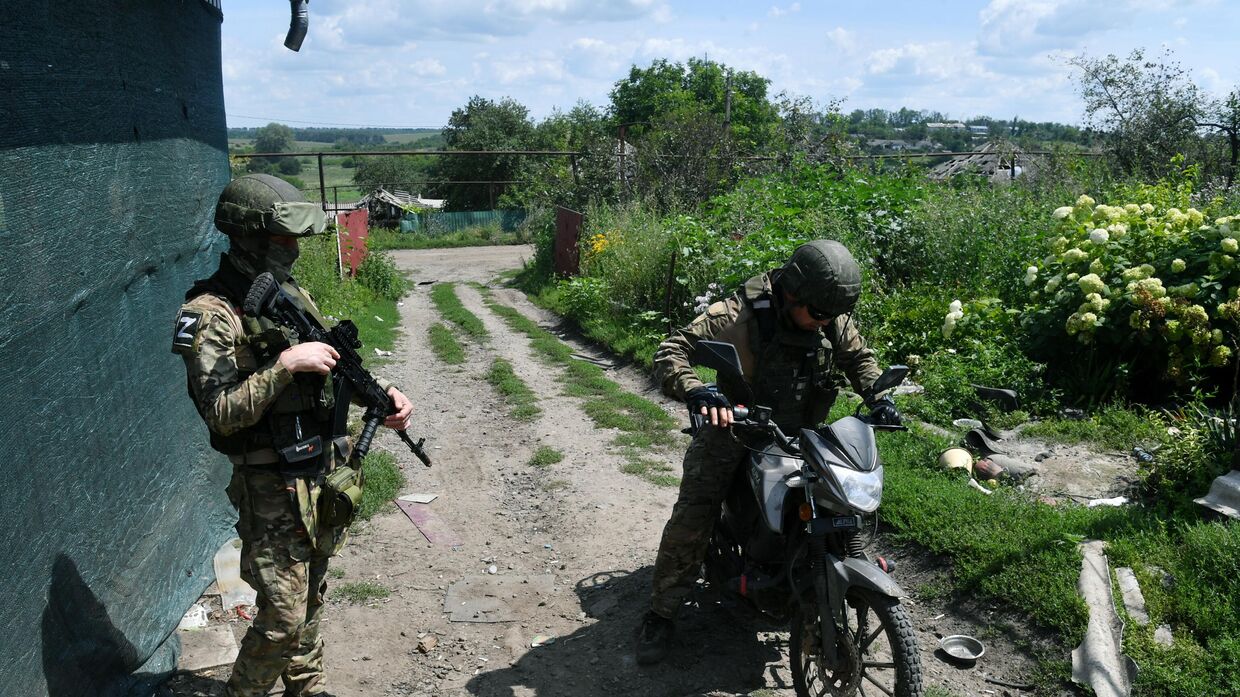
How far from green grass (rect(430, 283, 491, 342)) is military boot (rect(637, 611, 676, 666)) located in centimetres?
926

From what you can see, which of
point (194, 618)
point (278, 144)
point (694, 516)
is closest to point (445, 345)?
point (194, 618)

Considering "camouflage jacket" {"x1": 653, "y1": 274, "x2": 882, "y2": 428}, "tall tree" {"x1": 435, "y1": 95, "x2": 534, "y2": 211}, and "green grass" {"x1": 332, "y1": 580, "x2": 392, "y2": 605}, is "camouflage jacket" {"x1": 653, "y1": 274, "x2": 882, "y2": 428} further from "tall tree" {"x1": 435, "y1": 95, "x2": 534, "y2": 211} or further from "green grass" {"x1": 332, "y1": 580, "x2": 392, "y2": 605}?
"tall tree" {"x1": 435, "y1": 95, "x2": 534, "y2": 211}

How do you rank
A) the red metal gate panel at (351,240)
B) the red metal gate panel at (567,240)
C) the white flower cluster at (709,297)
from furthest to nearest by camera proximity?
the red metal gate panel at (567,240), the red metal gate panel at (351,240), the white flower cluster at (709,297)

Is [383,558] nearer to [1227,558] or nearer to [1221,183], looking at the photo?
[1227,558]

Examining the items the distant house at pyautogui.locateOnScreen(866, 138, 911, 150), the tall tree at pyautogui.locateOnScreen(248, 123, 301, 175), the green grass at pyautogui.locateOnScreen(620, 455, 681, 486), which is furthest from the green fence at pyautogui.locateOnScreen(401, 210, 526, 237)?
the tall tree at pyautogui.locateOnScreen(248, 123, 301, 175)

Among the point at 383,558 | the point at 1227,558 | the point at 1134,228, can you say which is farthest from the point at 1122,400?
the point at 383,558

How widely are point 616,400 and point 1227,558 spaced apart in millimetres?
5741

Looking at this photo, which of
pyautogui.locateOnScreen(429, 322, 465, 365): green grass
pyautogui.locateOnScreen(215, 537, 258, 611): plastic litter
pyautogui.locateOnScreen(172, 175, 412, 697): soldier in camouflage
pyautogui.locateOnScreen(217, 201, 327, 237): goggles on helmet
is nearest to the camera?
pyautogui.locateOnScreen(172, 175, 412, 697): soldier in camouflage

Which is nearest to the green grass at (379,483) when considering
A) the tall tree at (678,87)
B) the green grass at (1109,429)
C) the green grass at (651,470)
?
the green grass at (651,470)

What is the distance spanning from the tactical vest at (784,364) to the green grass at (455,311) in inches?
374

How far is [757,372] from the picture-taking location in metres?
3.87

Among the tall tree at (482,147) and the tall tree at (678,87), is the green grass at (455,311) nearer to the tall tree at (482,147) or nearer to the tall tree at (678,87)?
the tall tree at (482,147)

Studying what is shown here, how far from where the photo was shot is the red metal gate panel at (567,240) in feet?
57.8

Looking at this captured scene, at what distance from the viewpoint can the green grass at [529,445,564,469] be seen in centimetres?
697
